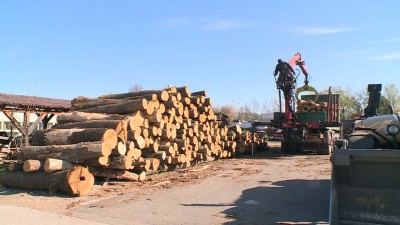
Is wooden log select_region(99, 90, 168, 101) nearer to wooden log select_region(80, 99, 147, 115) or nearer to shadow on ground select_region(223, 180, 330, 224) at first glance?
wooden log select_region(80, 99, 147, 115)

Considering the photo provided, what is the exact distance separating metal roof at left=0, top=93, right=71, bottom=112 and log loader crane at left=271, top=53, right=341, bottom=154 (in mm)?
12240

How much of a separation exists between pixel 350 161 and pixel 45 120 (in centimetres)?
2117

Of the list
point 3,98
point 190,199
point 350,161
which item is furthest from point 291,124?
point 3,98

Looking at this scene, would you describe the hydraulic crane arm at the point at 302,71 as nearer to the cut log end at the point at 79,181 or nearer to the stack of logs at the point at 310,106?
the stack of logs at the point at 310,106

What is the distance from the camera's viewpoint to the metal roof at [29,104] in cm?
1914

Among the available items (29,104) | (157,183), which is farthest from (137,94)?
(29,104)

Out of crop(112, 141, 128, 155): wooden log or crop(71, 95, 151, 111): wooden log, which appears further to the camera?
crop(71, 95, 151, 111): wooden log

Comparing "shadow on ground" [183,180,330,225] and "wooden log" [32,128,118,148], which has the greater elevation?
"wooden log" [32,128,118,148]

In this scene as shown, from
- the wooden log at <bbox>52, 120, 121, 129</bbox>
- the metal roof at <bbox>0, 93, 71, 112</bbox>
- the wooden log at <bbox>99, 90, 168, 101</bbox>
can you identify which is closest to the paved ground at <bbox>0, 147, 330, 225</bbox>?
the wooden log at <bbox>52, 120, 121, 129</bbox>

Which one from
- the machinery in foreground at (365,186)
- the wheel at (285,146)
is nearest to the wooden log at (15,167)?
the machinery in foreground at (365,186)

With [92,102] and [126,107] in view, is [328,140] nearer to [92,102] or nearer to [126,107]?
[126,107]

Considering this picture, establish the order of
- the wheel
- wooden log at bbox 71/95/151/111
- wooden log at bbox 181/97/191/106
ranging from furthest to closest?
the wheel, wooden log at bbox 181/97/191/106, wooden log at bbox 71/95/151/111

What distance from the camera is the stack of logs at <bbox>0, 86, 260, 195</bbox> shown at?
9.60m

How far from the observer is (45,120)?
2309 centimetres
